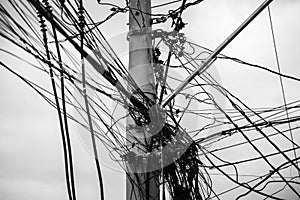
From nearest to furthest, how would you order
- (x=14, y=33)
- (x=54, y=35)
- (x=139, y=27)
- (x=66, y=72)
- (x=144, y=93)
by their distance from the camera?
(x=14, y=33)
(x=54, y=35)
(x=66, y=72)
(x=144, y=93)
(x=139, y=27)

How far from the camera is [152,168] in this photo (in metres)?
2.88

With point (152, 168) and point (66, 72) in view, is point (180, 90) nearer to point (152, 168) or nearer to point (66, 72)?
point (152, 168)

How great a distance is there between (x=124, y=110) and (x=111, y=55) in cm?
47

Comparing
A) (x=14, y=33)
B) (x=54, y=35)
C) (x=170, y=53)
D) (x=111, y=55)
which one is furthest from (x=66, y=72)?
(x=170, y=53)

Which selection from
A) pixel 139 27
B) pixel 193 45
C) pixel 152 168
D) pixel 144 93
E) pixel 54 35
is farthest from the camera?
pixel 193 45

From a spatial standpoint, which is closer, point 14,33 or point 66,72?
point 14,33

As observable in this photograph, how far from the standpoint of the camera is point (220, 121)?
134 inches

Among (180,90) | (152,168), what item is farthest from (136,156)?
(180,90)

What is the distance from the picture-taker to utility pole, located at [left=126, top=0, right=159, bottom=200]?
9.29 ft

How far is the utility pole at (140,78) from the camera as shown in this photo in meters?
2.83

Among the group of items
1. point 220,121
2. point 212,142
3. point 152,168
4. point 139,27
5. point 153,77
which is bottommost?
point 152,168

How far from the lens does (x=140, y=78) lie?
315 centimetres

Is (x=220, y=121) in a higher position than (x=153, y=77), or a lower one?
lower

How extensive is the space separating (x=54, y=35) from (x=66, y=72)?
0.29 m
